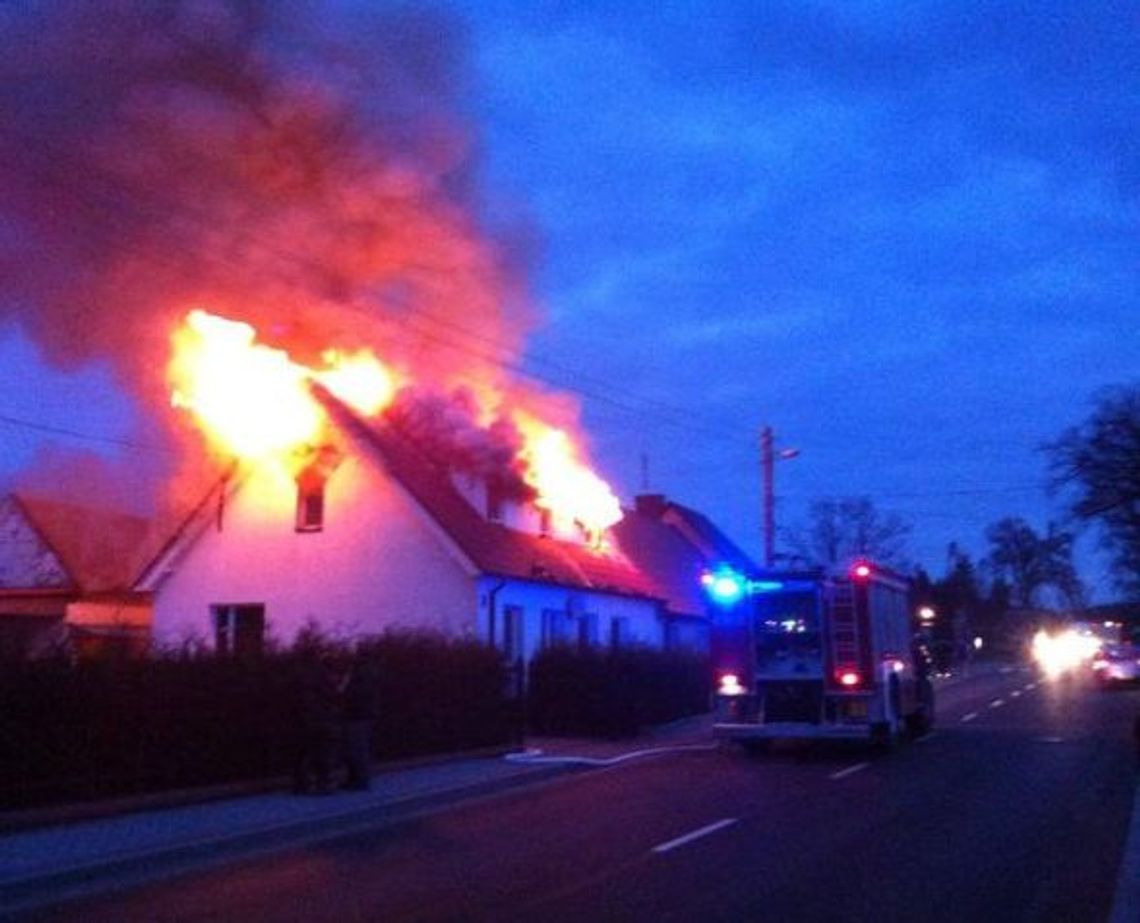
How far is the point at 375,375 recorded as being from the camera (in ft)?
97.5

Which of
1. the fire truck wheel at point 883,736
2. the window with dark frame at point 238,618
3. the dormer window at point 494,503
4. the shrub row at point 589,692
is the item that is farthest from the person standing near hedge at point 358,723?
the dormer window at point 494,503

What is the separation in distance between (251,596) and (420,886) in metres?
20.4

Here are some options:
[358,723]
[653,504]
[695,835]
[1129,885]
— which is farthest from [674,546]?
[1129,885]

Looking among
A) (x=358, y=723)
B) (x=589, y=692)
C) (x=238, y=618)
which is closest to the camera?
(x=358, y=723)

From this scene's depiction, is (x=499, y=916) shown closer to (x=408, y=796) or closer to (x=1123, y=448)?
(x=408, y=796)

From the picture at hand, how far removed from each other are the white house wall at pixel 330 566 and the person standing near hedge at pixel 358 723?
10.4 metres

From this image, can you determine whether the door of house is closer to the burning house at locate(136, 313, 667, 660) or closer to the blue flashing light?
the burning house at locate(136, 313, 667, 660)

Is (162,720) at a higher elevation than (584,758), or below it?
higher

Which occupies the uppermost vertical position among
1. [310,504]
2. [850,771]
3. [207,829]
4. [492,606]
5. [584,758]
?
[310,504]

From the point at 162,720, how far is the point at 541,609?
51.1 feet

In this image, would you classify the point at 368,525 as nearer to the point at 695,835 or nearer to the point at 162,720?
the point at 162,720

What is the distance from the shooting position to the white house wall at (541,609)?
27750 mm

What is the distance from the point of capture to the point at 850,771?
1903 cm

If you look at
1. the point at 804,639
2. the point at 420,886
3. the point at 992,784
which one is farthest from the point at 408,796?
the point at 804,639
